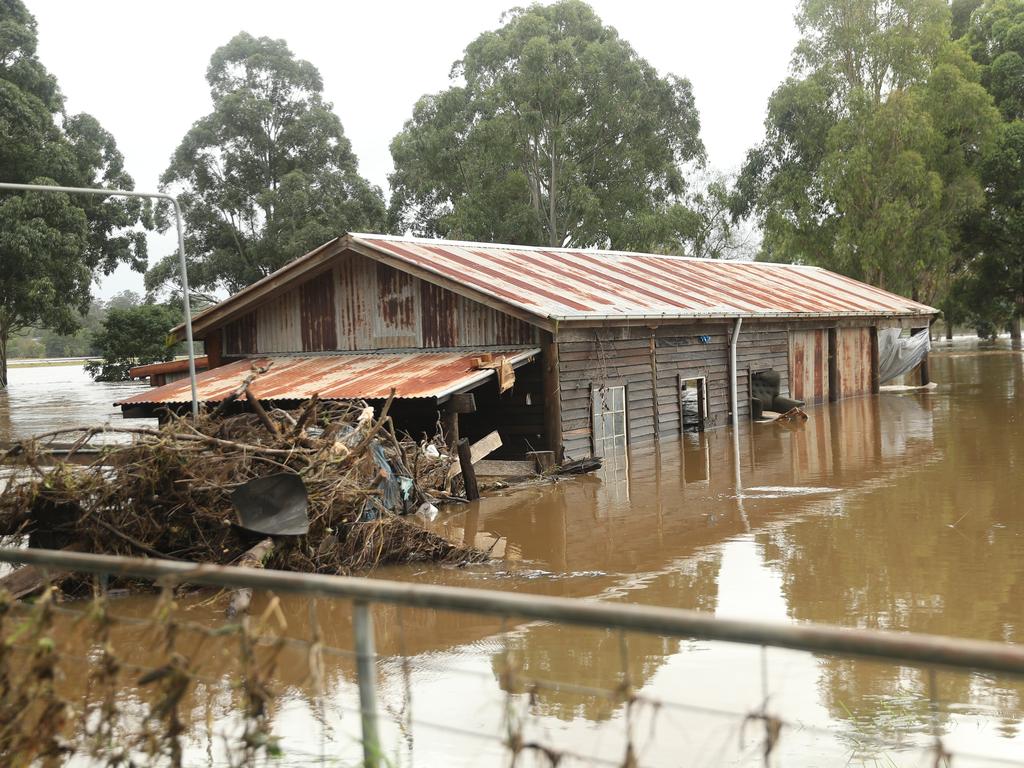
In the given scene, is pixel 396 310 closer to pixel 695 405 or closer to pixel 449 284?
pixel 449 284

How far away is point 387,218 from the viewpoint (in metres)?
57.5

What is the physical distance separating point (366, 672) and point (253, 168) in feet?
181

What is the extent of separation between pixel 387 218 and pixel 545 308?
131 feet

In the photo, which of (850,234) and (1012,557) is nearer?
(1012,557)

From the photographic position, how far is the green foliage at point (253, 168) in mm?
53375

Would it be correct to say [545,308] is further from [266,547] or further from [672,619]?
[672,619]

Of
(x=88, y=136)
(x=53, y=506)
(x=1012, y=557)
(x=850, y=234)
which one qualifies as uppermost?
(x=88, y=136)

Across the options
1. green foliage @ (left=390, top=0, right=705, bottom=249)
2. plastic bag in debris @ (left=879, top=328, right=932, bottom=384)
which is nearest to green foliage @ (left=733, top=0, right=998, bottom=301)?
green foliage @ (left=390, top=0, right=705, bottom=249)

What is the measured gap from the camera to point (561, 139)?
168ft

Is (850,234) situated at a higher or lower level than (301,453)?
higher

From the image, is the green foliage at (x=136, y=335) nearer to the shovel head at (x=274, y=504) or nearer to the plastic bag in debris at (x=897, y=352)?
the plastic bag in debris at (x=897, y=352)

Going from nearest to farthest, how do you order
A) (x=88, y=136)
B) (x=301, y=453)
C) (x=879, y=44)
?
(x=301, y=453), (x=879, y=44), (x=88, y=136)

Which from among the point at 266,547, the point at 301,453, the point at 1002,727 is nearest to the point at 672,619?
the point at 1002,727

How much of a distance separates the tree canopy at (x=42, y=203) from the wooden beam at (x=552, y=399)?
98.6 feet
